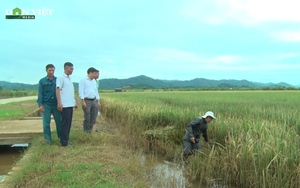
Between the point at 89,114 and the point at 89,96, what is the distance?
17.6 inches

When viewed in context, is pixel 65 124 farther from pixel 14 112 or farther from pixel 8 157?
pixel 14 112

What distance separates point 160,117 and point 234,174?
13.3 feet

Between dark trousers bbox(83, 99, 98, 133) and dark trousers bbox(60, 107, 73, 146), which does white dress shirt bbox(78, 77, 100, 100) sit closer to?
dark trousers bbox(83, 99, 98, 133)

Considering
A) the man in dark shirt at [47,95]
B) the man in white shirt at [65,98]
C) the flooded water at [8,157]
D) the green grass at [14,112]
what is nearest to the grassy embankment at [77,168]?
the man in white shirt at [65,98]

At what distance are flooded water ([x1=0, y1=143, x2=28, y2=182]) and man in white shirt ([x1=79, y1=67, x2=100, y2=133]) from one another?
5.83ft

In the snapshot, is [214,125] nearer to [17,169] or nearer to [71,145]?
[71,145]

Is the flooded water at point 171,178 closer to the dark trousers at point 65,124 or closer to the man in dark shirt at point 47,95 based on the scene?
the dark trousers at point 65,124

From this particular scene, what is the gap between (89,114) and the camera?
22.0 ft

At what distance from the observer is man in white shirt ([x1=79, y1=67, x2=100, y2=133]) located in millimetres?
6532

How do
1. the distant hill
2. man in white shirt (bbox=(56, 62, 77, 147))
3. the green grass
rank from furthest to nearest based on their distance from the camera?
the distant hill → the green grass → man in white shirt (bbox=(56, 62, 77, 147))

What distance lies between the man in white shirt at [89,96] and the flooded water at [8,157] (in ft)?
5.83

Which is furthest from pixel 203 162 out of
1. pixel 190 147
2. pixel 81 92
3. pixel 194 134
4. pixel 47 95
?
pixel 47 95

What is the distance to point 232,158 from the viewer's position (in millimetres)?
4863

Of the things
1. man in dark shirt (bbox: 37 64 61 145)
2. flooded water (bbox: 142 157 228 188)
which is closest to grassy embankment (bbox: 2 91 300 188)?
flooded water (bbox: 142 157 228 188)
